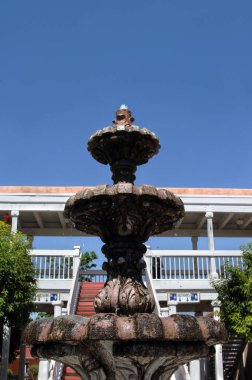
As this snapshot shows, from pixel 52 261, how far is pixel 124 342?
11.1m

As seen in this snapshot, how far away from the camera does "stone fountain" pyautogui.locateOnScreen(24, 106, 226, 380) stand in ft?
17.2

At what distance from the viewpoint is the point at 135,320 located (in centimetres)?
515

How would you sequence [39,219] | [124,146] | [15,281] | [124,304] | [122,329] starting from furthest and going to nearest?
[39,219], [15,281], [124,146], [124,304], [122,329]

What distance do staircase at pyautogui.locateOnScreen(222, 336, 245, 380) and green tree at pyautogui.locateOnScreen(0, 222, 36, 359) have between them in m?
7.27

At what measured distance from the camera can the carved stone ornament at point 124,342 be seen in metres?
5.12

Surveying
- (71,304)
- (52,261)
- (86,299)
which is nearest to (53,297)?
(86,299)

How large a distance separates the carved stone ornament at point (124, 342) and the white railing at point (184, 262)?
10151mm

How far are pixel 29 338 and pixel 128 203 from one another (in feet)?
6.74

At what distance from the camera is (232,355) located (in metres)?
18.5

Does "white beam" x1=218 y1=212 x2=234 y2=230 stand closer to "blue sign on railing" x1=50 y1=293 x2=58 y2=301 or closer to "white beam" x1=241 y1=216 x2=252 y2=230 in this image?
"white beam" x1=241 y1=216 x2=252 y2=230

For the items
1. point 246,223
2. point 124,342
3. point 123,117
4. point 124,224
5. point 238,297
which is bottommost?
point 124,342

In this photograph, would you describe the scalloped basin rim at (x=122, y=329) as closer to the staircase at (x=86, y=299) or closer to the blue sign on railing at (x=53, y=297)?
the staircase at (x=86, y=299)

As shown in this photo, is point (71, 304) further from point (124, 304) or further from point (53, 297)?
point (124, 304)

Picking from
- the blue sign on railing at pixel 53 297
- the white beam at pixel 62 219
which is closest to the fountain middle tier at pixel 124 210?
the blue sign on railing at pixel 53 297
